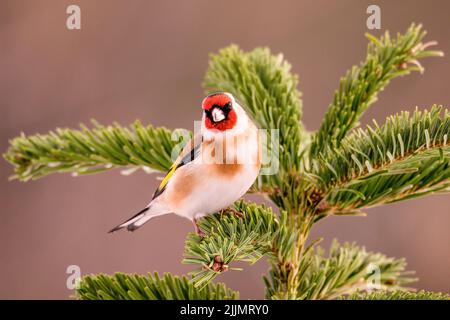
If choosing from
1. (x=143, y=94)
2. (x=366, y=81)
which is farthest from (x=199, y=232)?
(x=143, y=94)

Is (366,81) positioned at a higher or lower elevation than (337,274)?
higher

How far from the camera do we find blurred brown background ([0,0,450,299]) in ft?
6.75

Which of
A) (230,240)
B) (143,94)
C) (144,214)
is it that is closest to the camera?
(230,240)

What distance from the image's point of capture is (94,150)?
756 millimetres

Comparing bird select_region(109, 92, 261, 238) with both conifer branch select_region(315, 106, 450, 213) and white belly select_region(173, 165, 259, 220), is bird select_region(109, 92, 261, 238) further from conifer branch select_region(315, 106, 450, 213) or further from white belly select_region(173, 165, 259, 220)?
conifer branch select_region(315, 106, 450, 213)

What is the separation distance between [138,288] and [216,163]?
19 centimetres

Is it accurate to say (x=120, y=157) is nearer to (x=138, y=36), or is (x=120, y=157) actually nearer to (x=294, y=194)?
(x=294, y=194)

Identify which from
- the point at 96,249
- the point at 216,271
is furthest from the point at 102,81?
the point at 216,271

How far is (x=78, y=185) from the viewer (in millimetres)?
2176

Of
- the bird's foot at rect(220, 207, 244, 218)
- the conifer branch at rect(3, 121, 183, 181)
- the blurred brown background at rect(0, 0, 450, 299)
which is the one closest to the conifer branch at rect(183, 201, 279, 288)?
the bird's foot at rect(220, 207, 244, 218)

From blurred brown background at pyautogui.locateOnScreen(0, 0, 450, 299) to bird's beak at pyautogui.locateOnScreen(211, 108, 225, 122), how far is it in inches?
51.8

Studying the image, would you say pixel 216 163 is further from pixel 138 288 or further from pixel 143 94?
pixel 143 94

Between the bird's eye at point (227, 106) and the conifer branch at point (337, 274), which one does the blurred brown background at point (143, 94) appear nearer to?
the conifer branch at point (337, 274)
